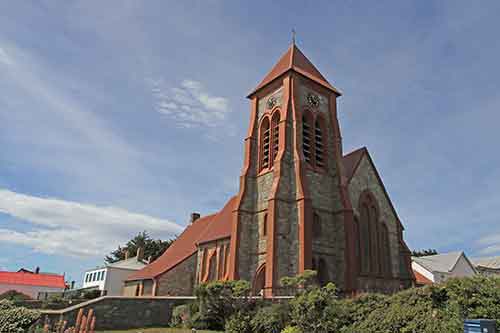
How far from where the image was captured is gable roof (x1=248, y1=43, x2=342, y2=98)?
3167 centimetres

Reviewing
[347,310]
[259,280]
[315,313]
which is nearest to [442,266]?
[259,280]

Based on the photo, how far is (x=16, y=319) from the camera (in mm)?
13758

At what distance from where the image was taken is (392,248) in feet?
105

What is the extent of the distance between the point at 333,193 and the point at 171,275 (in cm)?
1719

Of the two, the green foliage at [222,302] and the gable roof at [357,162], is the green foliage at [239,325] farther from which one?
the gable roof at [357,162]

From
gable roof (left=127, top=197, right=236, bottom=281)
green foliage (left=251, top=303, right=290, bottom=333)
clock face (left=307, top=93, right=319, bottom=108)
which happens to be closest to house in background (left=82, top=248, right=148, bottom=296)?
gable roof (left=127, top=197, right=236, bottom=281)

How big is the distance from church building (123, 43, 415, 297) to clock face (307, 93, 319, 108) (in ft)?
0.29

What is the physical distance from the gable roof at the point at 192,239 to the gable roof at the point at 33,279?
3553 centimetres

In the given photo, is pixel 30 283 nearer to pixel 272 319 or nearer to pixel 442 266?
pixel 272 319

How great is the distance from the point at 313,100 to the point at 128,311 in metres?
21.3

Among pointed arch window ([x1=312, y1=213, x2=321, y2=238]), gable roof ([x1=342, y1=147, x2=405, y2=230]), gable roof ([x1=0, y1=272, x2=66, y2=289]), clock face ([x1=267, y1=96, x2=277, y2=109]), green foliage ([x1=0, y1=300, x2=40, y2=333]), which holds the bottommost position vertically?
green foliage ([x1=0, y1=300, x2=40, y2=333])

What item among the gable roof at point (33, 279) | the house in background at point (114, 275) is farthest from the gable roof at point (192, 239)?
the gable roof at point (33, 279)

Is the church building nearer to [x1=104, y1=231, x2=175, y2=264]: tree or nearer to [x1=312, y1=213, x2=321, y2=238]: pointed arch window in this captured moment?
[x1=312, y1=213, x2=321, y2=238]: pointed arch window

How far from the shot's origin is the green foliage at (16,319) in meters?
13.2
